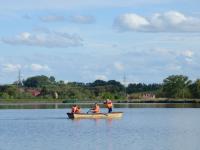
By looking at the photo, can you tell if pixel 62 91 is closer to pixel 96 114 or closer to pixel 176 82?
pixel 176 82

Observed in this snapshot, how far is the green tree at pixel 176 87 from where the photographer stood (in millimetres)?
180800

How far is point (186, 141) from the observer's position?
38.8 meters

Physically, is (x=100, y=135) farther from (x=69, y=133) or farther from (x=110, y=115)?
(x=110, y=115)

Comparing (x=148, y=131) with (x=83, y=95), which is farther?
(x=83, y=95)

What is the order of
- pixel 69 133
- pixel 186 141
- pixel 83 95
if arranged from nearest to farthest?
pixel 186 141 < pixel 69 133 < pixel 83 95

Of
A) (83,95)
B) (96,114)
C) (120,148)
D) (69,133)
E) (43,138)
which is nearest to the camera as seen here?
(120,148)

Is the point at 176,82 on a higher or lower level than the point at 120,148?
higher

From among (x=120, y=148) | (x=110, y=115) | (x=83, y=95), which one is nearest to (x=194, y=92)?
(x=83, y=95)

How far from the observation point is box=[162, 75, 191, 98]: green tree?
181 metres

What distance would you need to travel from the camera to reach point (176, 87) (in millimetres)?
181375

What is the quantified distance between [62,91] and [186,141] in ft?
530

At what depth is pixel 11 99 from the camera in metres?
178

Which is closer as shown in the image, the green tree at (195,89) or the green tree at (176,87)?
the green tree at (195,89)

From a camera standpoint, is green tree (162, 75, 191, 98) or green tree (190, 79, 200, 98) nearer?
green tree (190, 79, 200, 98)
